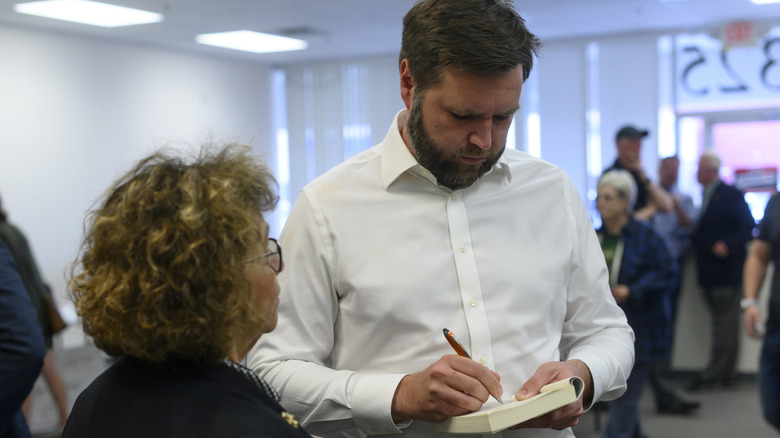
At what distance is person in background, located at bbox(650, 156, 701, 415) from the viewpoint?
5.41m

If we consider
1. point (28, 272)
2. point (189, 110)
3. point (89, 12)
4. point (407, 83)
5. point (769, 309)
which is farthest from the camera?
point (189, 110)

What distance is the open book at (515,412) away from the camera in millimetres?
1212

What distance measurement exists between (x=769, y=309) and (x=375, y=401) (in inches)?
83.4

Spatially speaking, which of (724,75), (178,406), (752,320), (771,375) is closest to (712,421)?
(752,320)

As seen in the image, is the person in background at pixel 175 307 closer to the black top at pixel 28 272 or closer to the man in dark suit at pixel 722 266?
A: the black top at pixel 28 272

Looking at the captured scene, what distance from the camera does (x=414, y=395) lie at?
4.28 ft

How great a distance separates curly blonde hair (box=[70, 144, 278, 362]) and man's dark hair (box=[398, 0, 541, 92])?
502 millimetres

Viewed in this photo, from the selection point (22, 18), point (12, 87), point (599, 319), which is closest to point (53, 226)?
point (12, 87)

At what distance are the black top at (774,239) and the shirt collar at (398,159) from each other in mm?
1792

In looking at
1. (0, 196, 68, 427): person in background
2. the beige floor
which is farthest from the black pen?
the beige floor

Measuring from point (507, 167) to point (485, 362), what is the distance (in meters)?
0.38

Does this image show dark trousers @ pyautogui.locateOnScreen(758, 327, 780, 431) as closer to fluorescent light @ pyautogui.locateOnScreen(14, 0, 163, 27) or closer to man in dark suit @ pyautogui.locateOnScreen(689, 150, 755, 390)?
man in dark suit @ pyautogui.locateOnScreen(689, 150, 755, 390)

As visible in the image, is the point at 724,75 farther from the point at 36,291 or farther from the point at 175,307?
the point at 175,307

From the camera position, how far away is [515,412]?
1.22m
